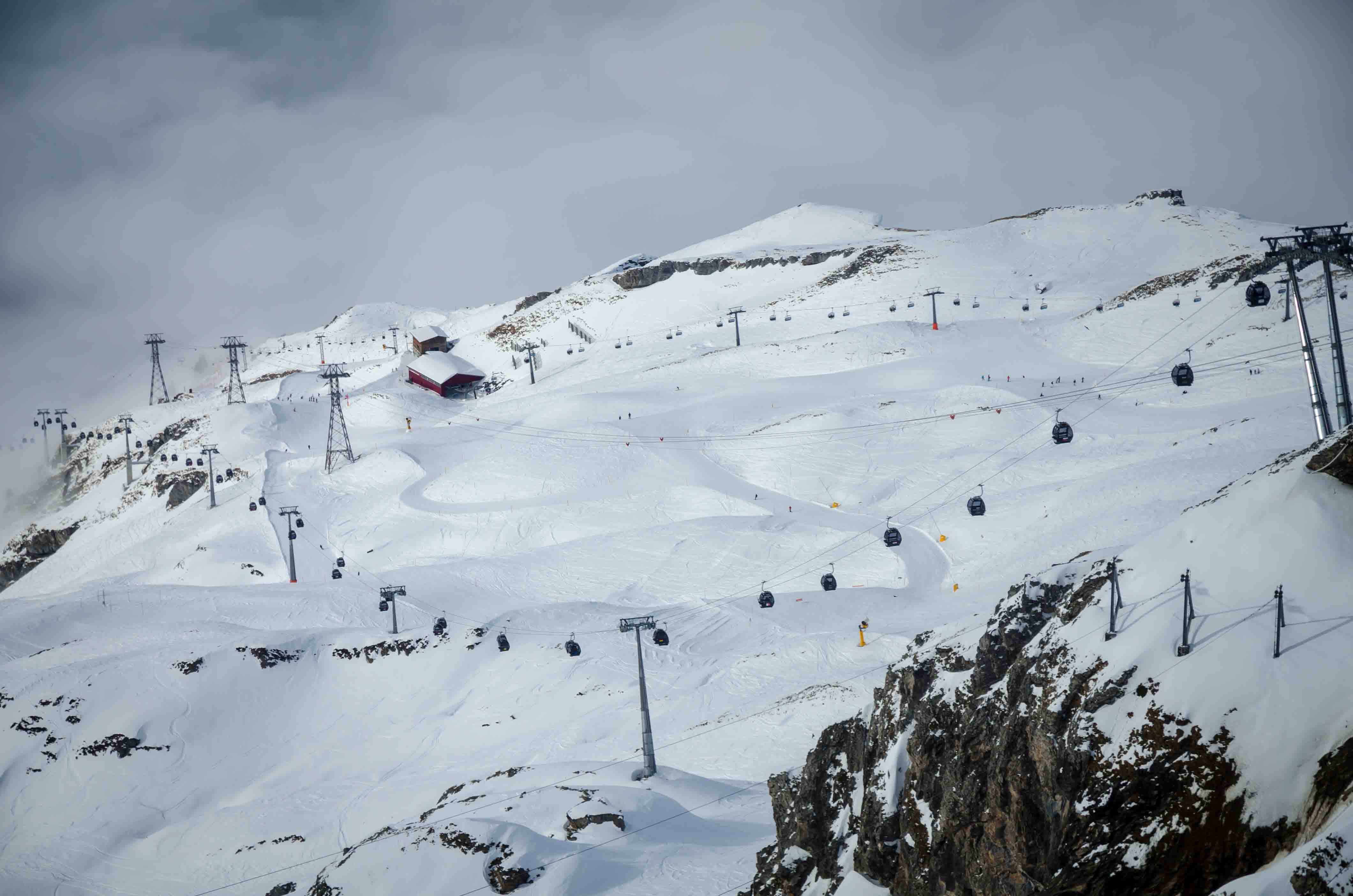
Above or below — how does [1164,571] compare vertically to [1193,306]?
below

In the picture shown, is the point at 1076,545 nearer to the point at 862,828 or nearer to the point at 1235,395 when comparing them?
the point at 1235,395

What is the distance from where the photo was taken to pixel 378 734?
47062mm

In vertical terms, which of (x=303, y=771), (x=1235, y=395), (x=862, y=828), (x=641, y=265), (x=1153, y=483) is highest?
(x=641, y=265)

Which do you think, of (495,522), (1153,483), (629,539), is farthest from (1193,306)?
(495,522)

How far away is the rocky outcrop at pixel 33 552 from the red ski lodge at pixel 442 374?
44.2m

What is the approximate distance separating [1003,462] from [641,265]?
Answer: 129 m

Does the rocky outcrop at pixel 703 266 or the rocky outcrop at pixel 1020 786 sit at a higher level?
the rocky outcrop at pixel 703 266

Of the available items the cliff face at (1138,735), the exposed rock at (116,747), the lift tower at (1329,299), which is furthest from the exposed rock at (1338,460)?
the exposed rock at (116,747)

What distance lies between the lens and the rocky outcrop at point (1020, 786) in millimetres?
11945

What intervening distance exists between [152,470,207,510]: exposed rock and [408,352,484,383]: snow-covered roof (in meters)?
35.2

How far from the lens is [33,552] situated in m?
106

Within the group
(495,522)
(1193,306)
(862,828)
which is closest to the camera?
(862,828)

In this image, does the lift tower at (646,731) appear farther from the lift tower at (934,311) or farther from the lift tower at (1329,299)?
the lift tower at (934,311)

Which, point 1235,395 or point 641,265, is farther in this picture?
point 641,265
